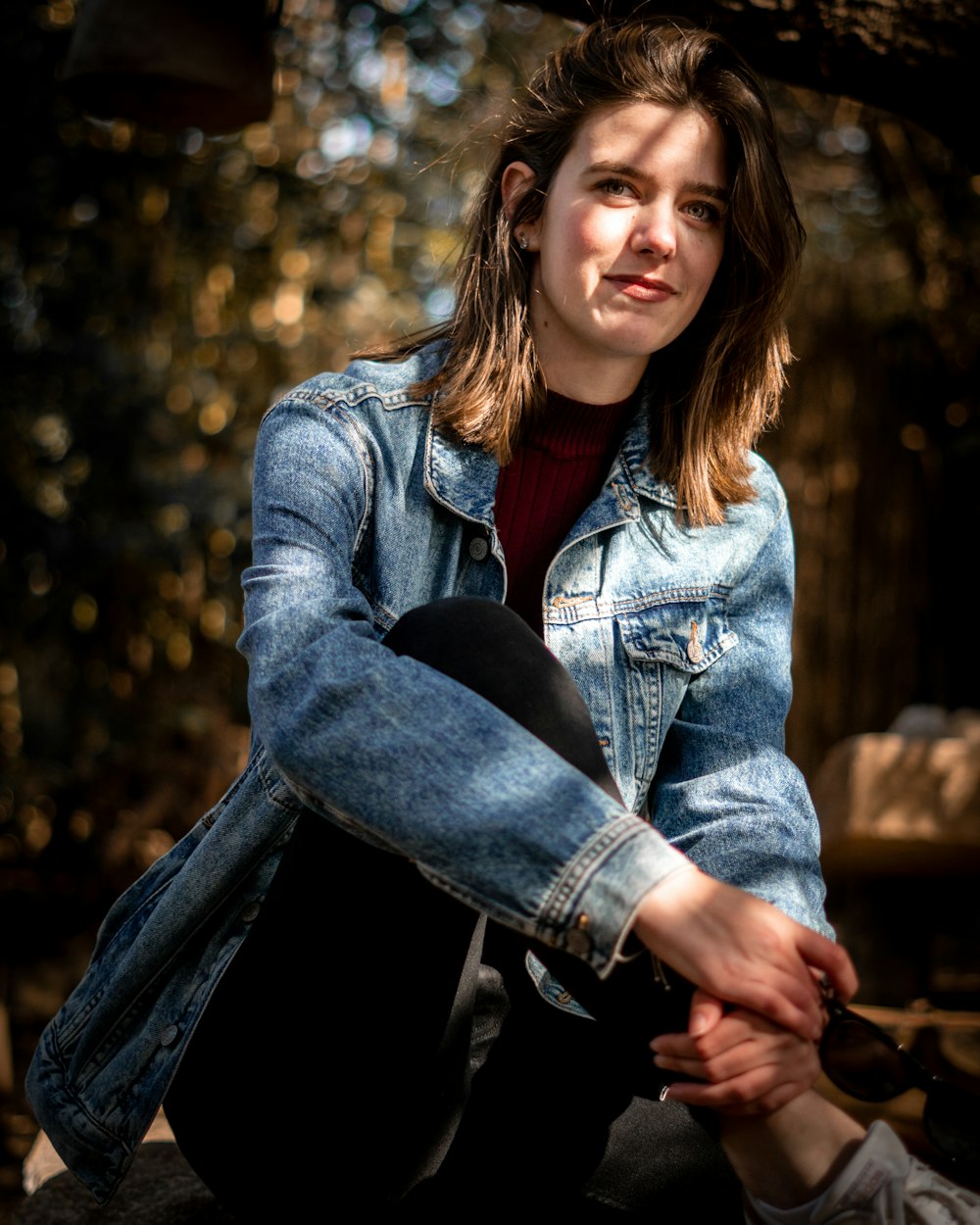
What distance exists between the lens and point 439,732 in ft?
3.84

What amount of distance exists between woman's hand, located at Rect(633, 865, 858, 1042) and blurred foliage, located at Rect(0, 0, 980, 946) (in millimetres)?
2774

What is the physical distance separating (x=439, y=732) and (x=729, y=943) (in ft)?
1.03

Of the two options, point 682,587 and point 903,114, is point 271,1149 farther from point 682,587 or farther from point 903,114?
point 903,114

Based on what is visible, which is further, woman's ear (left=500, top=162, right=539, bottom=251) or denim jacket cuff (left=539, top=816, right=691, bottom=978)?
woman's ear (left=500, top=162, right=539, bottom=251)

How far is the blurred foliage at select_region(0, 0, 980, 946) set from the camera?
3756 mm

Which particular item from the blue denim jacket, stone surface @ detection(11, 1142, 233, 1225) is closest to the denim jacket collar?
the blue denim jacket

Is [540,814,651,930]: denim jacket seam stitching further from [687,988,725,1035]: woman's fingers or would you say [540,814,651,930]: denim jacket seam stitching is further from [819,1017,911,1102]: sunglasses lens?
[819,1017,911,1102]: sunglasses lens

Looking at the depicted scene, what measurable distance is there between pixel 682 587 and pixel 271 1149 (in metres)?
0.85

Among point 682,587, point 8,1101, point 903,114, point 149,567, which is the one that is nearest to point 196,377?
point 149,567

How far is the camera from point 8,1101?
354cm

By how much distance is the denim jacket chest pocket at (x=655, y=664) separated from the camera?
5.45 ft

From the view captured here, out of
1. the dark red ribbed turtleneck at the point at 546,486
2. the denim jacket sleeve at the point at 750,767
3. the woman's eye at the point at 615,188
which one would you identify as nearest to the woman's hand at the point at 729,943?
the denim jacket sleeve at the point at 750,767

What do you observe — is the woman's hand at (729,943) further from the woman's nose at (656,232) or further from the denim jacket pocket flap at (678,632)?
the woman's nose at (656,232)

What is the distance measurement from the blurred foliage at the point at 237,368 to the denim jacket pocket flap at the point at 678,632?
217 cm
